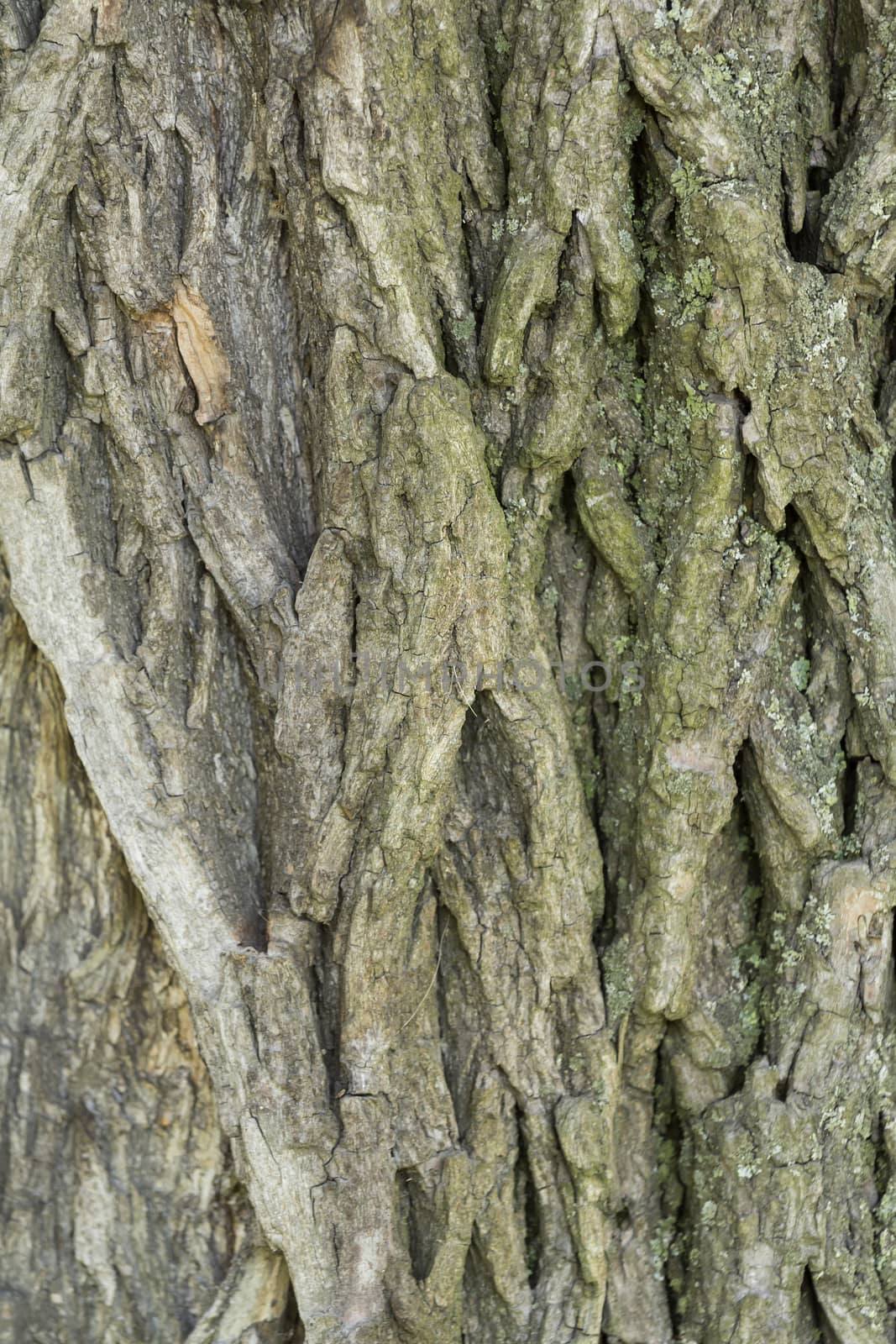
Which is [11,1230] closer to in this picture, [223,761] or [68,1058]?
[68,1058]

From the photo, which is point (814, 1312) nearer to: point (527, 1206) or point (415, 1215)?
point (527, 1206)

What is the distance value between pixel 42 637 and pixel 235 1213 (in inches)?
44.8

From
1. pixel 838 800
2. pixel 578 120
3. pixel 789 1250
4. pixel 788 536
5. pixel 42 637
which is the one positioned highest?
pixel 578 120

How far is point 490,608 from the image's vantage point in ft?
6.12

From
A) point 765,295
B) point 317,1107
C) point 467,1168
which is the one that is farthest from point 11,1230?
point 765,295

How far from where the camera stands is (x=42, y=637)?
200 centimetres

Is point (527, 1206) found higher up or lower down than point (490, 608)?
lower down

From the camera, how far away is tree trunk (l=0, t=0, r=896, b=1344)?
73.0 inches

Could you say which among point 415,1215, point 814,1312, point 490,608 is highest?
point 490,608

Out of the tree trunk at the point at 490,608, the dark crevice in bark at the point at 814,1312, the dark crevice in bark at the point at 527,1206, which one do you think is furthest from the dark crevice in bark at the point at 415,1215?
the dark crevice in bark at the point at 814,1312

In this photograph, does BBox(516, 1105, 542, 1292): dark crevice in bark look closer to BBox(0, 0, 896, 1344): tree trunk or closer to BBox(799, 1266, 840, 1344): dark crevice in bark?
BBox(0, 0, 896, 1344): tree trunk

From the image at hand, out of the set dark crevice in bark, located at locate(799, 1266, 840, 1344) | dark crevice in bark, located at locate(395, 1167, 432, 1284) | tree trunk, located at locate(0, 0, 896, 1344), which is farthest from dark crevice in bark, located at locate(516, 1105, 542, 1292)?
dark crevice in bark, located at locate(799, 1266, 840, 1344)

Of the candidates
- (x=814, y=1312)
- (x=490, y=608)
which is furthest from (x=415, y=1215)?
(x=490, y=608)

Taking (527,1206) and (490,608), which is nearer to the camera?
(490,608)
